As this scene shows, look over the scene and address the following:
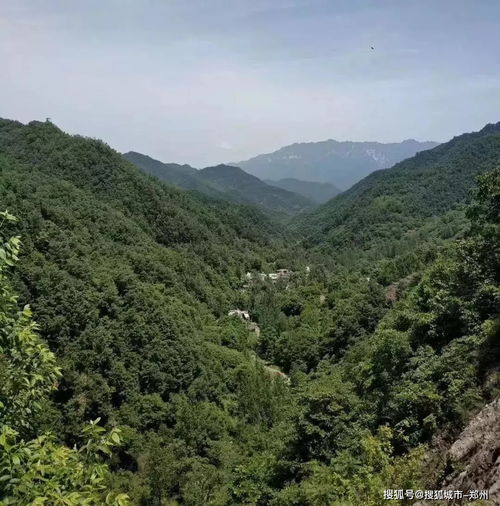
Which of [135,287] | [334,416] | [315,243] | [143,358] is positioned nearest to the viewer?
[334,416]

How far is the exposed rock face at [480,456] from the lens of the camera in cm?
995

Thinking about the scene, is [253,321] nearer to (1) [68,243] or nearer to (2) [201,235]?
(2) [201,235]

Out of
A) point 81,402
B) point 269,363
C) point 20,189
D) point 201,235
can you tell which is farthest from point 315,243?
point 81,402

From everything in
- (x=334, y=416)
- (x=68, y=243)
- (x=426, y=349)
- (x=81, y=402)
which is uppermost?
(x=68, y=243)

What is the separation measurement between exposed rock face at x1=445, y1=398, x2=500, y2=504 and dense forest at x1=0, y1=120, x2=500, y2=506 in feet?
1.39

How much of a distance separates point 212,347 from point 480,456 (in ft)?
199

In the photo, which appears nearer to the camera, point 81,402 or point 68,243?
point 81,402

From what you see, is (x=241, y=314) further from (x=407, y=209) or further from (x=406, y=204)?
(x=406, y=204)

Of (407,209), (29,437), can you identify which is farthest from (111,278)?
(407,209)

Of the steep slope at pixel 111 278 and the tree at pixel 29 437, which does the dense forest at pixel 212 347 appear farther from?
the steep slope at pixel 111 278

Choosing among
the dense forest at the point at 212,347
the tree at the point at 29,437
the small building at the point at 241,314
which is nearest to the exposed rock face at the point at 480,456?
the dense forest at the point at 212,347

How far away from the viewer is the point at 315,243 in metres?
181

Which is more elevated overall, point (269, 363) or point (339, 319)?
point (339, 319)

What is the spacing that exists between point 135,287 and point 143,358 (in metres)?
12.0
